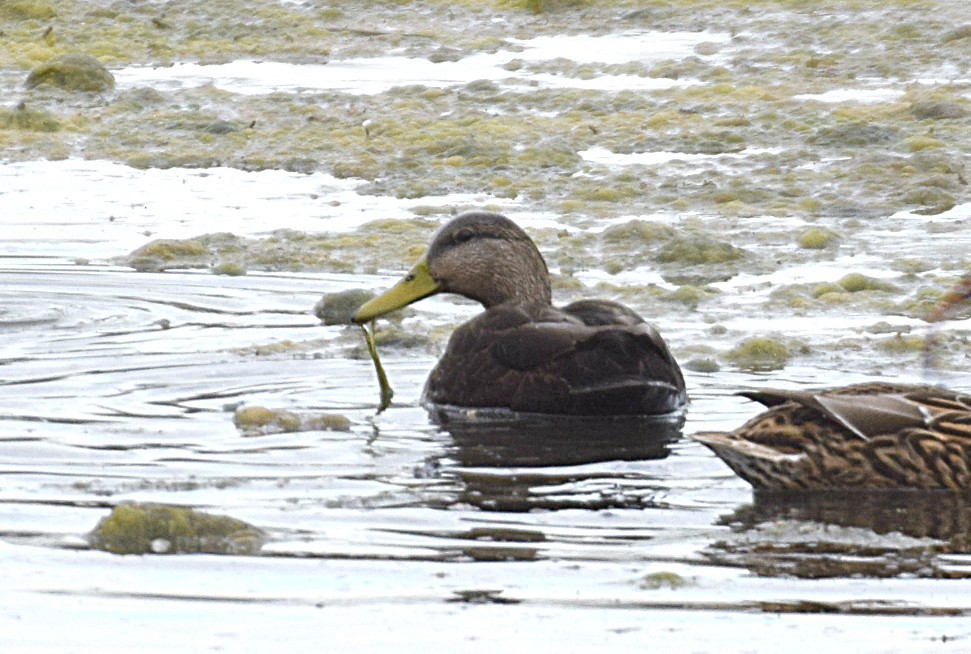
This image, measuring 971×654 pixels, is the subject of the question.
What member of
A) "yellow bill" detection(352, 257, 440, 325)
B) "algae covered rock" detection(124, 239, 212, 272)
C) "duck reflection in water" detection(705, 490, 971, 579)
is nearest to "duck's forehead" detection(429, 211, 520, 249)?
"yellow bill" detection(352, 257, 440, 325)

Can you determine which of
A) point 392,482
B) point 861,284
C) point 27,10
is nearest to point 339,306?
point 861,284

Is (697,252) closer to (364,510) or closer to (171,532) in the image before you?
(364,510)

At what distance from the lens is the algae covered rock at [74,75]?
47.2ft

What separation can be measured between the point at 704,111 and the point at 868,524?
24.1ft

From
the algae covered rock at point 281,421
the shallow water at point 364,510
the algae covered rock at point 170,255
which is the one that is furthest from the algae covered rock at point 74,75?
the algae covered rock at point 281,421

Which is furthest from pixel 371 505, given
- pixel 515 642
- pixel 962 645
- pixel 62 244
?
pixel 62 244

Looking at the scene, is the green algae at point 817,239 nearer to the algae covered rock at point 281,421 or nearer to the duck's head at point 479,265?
the duck's head at point 479,265

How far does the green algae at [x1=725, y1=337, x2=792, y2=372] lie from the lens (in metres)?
8.20

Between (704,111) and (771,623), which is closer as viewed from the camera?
(771,623)

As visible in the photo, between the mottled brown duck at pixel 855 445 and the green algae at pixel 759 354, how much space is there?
168 cm

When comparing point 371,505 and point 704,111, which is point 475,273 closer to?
point 371,505

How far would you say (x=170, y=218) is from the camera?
36.0ft

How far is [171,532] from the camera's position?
5539 mm

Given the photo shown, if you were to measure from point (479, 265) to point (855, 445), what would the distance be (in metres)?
2.41
